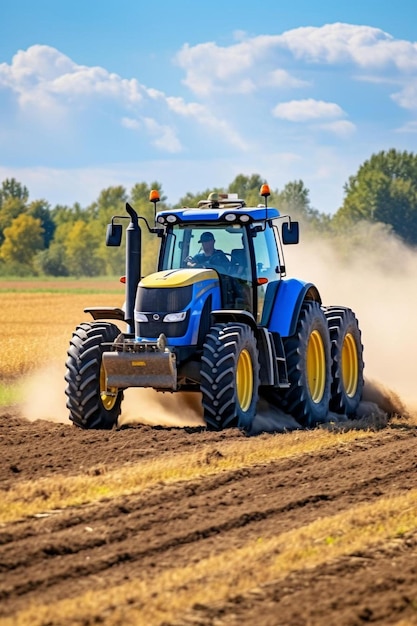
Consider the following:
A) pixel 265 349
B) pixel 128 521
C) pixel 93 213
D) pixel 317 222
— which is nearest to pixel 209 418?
pixel 265 349

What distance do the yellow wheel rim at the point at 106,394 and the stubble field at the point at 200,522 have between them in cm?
48

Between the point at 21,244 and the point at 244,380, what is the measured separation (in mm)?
113676

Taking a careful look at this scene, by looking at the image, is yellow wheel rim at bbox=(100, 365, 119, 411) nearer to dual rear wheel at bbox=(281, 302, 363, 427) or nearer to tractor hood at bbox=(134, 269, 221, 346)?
tractor hood at bbox=(134, 269, 221, 346)

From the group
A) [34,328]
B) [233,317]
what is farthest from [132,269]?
[34,328]

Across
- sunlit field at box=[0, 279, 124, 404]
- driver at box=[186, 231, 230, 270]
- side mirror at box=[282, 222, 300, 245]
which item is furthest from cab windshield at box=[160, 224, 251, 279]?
sunlit field at box=[0, 279, 124, 404]

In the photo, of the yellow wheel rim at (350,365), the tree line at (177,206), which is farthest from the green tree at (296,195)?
the yellow wheel rim at (350,365)

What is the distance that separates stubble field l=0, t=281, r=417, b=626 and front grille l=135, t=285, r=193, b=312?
1.38 meters

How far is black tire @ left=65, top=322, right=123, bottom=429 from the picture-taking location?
46.3 ft

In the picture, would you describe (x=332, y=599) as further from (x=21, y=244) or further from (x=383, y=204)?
(x=21, y=244)

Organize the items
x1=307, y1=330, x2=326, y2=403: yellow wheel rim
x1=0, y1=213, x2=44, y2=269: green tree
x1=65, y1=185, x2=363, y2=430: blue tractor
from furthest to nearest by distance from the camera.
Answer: x1=0, y1=213, x2=44, y2=269: green tree < x1=307, y1=330, x2=326, y2=403: yellow wheel rim < x1=65, y1=185, x2=363, y2=430: blue tractor

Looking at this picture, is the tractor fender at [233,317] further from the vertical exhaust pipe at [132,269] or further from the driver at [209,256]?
the vertical exhaust pipe at [132,269]

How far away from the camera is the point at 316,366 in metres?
16.0

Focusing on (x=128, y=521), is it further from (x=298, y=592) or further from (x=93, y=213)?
(x=93, y=213)

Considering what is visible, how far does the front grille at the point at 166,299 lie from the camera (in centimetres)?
1412
